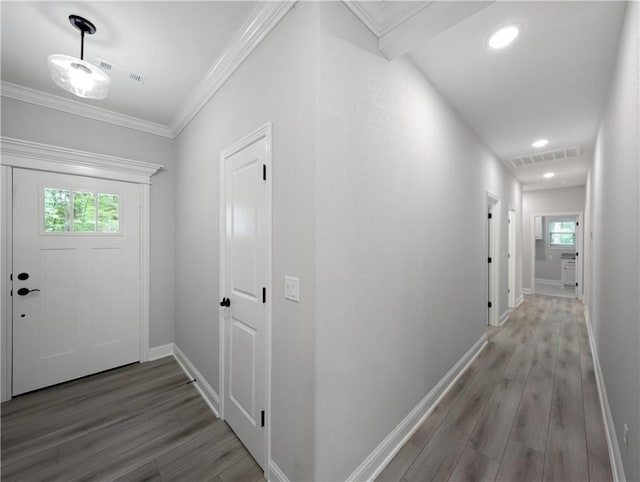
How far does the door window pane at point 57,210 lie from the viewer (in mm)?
2559

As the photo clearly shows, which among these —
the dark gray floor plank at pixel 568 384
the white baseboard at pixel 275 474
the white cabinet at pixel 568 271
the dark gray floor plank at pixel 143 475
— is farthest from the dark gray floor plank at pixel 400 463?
the white cabinet at pixel 568 271

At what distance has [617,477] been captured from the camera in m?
1.55

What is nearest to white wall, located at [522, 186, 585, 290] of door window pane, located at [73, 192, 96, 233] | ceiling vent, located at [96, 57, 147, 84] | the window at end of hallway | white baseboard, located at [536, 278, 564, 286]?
white baseboard, located at [536, 278, 564, 286]

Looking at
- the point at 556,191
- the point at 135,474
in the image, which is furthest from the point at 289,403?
the point at 556,191

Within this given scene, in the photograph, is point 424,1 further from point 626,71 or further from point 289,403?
point 289,403

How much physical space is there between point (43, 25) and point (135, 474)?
2948mm

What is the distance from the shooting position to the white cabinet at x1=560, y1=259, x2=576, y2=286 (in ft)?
25.3

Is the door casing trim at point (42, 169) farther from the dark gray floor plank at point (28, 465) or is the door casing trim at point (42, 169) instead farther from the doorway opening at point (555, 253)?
the doorway opening at point (555, 253)

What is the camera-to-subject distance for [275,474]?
1517 mm

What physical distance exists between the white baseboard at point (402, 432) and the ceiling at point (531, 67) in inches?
101

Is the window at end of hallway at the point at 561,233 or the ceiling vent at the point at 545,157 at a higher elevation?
the ceiling vent at the point at 545,157

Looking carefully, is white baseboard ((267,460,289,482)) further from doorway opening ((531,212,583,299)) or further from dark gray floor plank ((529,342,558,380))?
doorway opening ((531,212,583,299))

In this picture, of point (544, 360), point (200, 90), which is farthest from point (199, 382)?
point (544, 360)

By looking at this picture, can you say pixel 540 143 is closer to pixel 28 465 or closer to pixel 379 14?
Answer: pixel 379 14
